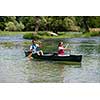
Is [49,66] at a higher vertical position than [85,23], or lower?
lower

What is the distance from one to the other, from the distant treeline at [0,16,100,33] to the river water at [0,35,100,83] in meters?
0.15

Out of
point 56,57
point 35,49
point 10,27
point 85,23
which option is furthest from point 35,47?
point 85,23

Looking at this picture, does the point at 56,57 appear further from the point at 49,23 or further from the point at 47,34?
the point at 49,23

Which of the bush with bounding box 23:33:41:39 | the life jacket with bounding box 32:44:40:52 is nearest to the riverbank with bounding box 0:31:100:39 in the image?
the bush with bounding box 23:33:41:39

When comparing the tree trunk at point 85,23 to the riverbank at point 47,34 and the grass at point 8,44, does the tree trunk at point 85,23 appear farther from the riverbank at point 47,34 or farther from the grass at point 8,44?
the grass at point 8,44

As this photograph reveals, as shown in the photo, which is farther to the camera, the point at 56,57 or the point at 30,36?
the point at 56,57

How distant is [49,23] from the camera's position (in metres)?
7.75

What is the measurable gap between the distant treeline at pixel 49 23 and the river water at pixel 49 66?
154mm

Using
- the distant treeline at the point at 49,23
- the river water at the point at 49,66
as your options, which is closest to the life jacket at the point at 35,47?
the river water at the point at 49,66

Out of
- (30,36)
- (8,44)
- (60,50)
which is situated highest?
(30,36)

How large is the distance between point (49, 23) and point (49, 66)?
0.60 meters

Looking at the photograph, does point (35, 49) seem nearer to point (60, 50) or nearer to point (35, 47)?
point (35, 47)
